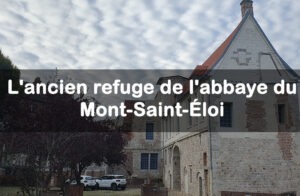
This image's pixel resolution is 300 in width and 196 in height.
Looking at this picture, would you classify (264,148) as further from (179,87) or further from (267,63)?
(179,87)

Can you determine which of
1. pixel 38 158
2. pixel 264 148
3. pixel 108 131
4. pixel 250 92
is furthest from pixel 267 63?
pixel 38 158

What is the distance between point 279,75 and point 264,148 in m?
5.02

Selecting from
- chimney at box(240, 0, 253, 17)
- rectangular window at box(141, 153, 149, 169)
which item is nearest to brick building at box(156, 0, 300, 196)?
chimney at box(240, 0, 253, 17)

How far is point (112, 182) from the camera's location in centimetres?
3209

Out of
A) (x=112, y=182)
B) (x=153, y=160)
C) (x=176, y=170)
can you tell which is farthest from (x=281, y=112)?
(x=153, y=160)

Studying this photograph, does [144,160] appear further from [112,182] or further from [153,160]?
[112,182]

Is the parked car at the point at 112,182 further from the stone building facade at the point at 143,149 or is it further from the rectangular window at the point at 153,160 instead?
the rectangular window at the point at 153,160

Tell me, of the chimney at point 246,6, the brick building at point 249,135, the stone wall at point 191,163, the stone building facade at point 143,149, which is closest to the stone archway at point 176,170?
the stone wall at point 191,163

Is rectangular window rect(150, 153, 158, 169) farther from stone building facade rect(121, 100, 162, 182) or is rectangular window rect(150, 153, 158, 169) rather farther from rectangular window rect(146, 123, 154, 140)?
rectangular window rect(146, 123, 154, 140)

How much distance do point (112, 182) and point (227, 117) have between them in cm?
1591

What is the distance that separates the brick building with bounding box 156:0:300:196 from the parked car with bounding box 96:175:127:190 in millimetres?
10855

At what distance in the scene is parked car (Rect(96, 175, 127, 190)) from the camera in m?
31.9

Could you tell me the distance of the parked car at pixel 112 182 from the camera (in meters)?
31.9

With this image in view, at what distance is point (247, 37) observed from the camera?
21734 millimetres
